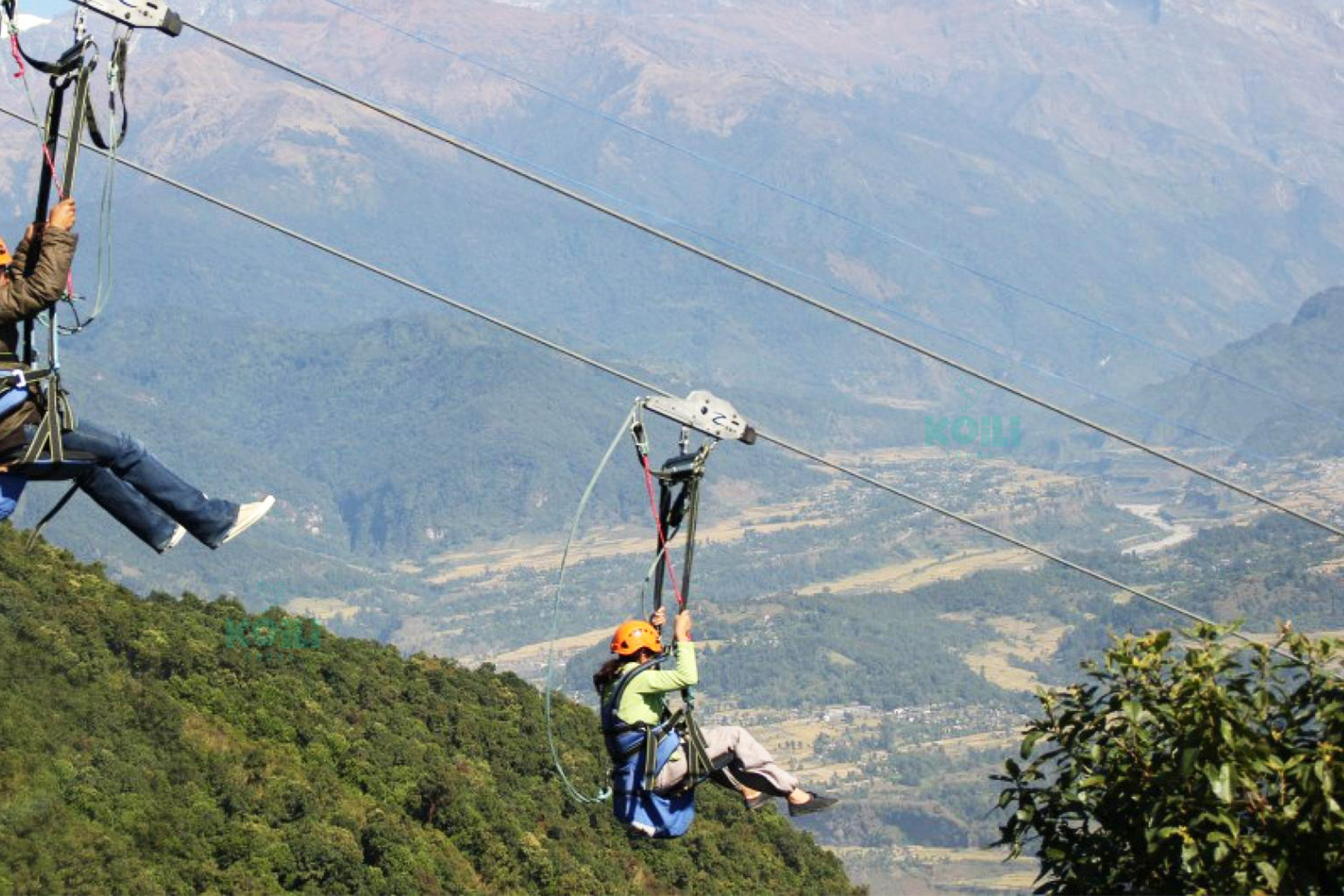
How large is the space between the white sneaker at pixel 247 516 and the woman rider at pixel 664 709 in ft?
9.12

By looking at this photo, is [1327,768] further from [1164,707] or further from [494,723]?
[494,723]

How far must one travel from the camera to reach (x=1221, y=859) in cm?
1062

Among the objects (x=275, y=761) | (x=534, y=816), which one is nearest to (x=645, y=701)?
(x=275, y=761)

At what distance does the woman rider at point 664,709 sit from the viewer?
1433 centimetres

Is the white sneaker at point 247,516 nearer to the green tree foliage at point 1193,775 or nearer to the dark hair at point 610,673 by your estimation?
the dark hair at point 610,673

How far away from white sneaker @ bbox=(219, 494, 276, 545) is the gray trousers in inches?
148

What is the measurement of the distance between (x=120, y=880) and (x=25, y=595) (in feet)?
57.9

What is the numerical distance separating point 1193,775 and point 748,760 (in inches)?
190

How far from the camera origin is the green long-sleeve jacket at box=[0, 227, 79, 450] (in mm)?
12211

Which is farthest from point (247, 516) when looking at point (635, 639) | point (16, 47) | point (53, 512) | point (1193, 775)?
point (1193, 775)

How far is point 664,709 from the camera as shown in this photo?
48.8 ft

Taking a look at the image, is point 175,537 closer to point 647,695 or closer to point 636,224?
point 647,695

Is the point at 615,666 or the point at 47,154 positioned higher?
the point at 47,154

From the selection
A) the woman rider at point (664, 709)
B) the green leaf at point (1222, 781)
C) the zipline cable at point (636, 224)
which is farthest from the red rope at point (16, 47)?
the green leaf at point (1222, 781)
